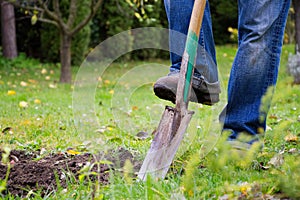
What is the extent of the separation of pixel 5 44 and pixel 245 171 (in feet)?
29.7

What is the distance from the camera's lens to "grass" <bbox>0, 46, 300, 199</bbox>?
4.67 feet

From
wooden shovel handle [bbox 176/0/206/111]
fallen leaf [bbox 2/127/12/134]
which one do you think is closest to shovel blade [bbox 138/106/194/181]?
wooden shovel handle [bbox 176/0/206/111]

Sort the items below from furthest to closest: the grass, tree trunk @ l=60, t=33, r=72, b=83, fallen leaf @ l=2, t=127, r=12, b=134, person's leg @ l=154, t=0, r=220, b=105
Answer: tree trunk @ l=60, t=33, r=72, b=83 < fallen leaf @ l=2, t=127, r=12, b=134 < person's leg @ l=154, t=0, r=220, b=105 < the grass

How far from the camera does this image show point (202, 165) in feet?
6.32

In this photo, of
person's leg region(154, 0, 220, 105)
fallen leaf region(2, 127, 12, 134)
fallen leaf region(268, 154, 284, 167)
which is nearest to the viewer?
fallen leaf region(268, 154, 284, 167)

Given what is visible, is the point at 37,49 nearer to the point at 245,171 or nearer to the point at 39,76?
the point at 39,76

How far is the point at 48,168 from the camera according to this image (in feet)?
6.88

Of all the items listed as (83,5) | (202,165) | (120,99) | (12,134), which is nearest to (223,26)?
(83,5)

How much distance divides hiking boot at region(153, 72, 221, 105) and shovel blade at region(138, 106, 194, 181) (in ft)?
0.40

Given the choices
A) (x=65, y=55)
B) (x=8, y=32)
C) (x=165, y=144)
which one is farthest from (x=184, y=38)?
(x=8, y=32)

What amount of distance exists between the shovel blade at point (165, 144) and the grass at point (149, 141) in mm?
57

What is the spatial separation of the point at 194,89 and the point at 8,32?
8.56m

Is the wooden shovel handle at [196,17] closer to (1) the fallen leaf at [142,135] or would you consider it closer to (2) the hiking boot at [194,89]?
(2) the hiking boot at [194,89]

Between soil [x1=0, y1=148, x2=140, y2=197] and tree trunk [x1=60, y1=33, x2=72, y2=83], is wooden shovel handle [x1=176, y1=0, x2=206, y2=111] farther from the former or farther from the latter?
tree trunk [x1=60, y1=33, x2=72, y2=83]
